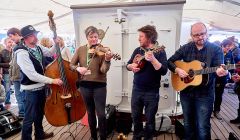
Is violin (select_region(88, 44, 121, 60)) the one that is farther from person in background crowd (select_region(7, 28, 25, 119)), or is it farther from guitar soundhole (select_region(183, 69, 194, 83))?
person in background crowd (select_region(7, 28, 25, 119))

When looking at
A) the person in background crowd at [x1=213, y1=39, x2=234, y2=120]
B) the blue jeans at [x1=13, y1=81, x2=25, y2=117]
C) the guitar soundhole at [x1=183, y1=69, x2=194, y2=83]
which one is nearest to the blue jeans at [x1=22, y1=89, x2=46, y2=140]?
the blue jeans at [x1=13, y1=81, x2=25, y2=117]

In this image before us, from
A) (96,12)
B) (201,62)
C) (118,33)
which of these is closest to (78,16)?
(96,12)

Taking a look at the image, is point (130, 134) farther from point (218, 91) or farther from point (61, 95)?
point (218, 91)

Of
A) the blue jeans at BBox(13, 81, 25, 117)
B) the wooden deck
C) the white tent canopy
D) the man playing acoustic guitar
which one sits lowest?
the wooden deck

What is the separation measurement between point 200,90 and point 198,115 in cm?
28

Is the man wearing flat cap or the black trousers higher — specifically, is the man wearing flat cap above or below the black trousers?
above

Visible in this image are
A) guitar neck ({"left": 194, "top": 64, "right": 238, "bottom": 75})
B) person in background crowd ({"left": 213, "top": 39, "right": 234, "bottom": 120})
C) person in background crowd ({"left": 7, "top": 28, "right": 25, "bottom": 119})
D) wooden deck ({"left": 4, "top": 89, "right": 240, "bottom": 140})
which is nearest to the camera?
guitar neck ({"left": 194, "top": 64, "right": 238, "bottom": 75})

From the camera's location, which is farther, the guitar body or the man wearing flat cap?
the man wearing flat cap

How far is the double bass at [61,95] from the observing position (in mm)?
2814

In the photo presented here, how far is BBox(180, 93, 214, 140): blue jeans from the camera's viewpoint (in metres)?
2.41

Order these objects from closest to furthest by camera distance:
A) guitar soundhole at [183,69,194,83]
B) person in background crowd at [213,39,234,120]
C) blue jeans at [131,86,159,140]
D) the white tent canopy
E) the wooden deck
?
guitar soundhole at [183,69,194,83] → blue jeans at [131,86,159,140] → the wooden deck → the white tent canopy → person in background crowd at [213,39,234,120]

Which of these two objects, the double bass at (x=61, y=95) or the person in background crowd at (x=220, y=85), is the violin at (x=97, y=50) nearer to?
the double bass at (x=61, y=95)

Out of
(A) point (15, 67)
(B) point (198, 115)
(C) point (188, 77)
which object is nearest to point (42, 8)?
(A) point (15, 67)

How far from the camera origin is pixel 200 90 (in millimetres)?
2434
